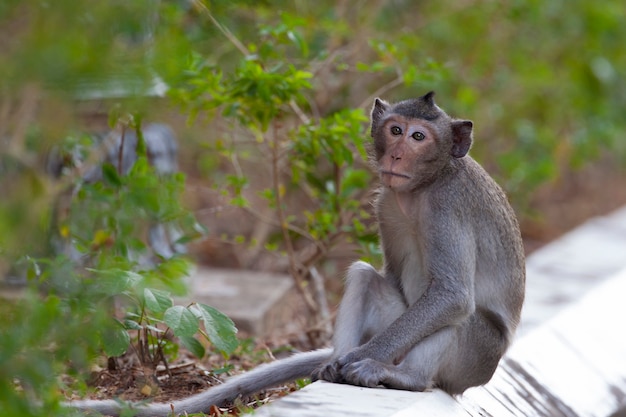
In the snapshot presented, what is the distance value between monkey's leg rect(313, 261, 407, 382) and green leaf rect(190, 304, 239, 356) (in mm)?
523

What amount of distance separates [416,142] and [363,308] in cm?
89

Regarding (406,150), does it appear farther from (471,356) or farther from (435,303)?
(471,356)

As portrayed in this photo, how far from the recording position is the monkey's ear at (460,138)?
522 cm

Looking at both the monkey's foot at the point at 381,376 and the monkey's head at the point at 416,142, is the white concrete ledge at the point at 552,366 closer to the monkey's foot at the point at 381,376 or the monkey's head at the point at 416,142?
the monkey's foot at the point at 381,376

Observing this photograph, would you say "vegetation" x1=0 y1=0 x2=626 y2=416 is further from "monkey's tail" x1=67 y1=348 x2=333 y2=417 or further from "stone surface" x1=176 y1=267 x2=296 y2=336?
"stone surface" x1=176 y1=267 x2=296 y2=336

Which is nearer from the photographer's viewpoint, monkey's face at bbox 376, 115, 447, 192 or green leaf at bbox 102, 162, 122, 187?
monkey's face at bbox 376, 115, 447, 192

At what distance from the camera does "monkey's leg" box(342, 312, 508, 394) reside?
16.2ft

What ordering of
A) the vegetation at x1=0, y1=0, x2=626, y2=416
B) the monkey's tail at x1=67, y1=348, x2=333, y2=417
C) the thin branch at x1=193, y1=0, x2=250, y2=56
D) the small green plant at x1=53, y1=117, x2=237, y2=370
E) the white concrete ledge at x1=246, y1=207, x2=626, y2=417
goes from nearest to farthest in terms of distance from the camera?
the vegetation at x1=0, y1=0, x2=626, y2=416 → the small green plant at x1=53, y1=117, x2=237, y2=370 → the white concrete ledge at x1=246, y1=207, x2=626, y2=417 → the monkey's tail at x1=67, y1=348, x2=333, y2=417 → the thin branch at x1=193, y1=0, x2=250, y2=56

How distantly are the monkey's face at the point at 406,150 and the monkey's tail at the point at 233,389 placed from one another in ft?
3.41

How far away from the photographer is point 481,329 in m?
5.23

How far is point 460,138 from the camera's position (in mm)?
5246

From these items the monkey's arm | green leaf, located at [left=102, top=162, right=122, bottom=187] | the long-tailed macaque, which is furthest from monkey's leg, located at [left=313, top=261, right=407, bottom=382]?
green leaf, located at [left=102, top=162, right=122, bottom=187]

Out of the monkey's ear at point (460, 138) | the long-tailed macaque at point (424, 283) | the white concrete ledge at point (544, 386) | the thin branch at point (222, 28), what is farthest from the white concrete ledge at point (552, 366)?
the thin branch at point (222, 28)

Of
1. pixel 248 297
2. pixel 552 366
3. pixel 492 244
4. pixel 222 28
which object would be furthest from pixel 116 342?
pixel 248 297
